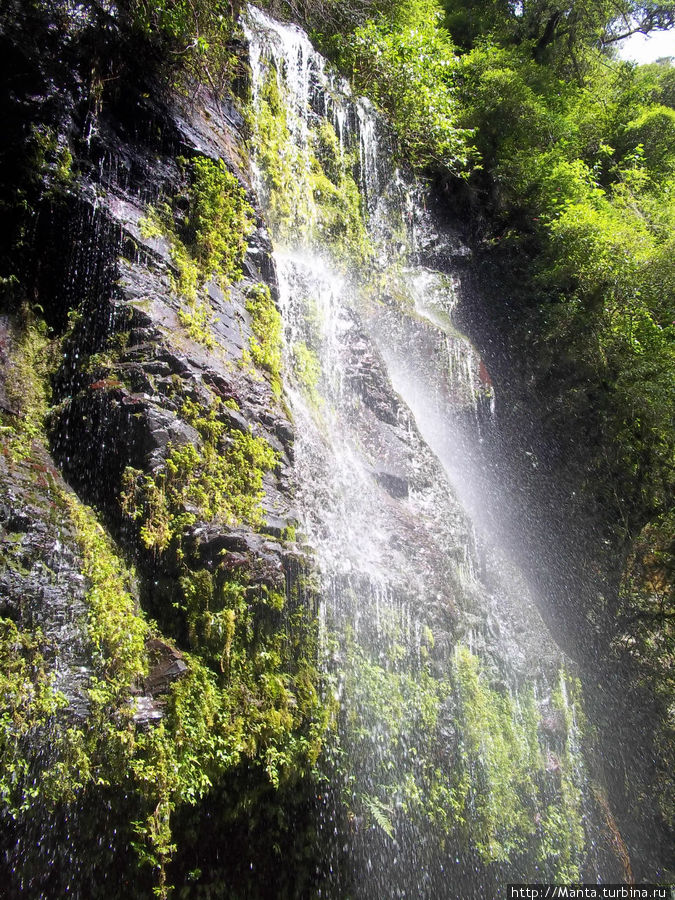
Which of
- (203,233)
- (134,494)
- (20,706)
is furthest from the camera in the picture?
(203,233)

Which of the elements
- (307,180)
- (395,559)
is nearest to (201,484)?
(395,559)

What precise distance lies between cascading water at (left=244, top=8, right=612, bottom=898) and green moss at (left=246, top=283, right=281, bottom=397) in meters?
0.54

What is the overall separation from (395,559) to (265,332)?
8.70 ft

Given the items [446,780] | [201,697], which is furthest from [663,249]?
[201,697]

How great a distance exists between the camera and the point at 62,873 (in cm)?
285

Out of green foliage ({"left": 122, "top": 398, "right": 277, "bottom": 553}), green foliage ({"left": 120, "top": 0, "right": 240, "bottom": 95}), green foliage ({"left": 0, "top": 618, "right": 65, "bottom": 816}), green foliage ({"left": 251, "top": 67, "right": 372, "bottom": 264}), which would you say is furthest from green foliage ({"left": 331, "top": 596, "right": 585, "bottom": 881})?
green foliage ({"left": 120, "top": 0, "right": 240, "bottom": 95})

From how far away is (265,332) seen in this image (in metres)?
5.06

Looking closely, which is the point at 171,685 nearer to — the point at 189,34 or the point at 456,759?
the point at 456,759

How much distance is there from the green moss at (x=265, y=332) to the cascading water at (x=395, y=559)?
54 cm

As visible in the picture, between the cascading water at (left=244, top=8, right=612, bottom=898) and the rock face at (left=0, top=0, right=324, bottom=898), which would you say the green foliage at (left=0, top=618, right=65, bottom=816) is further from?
the cascading water at (left=244, top=8, right=612, bottom=898)

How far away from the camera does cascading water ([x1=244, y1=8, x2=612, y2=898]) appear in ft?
14.7

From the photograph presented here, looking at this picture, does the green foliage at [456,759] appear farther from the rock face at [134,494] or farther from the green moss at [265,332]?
the green moss at [265,332]

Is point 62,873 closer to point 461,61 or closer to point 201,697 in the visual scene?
point 201,697

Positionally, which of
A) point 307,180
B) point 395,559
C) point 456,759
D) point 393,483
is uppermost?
point 307,180
